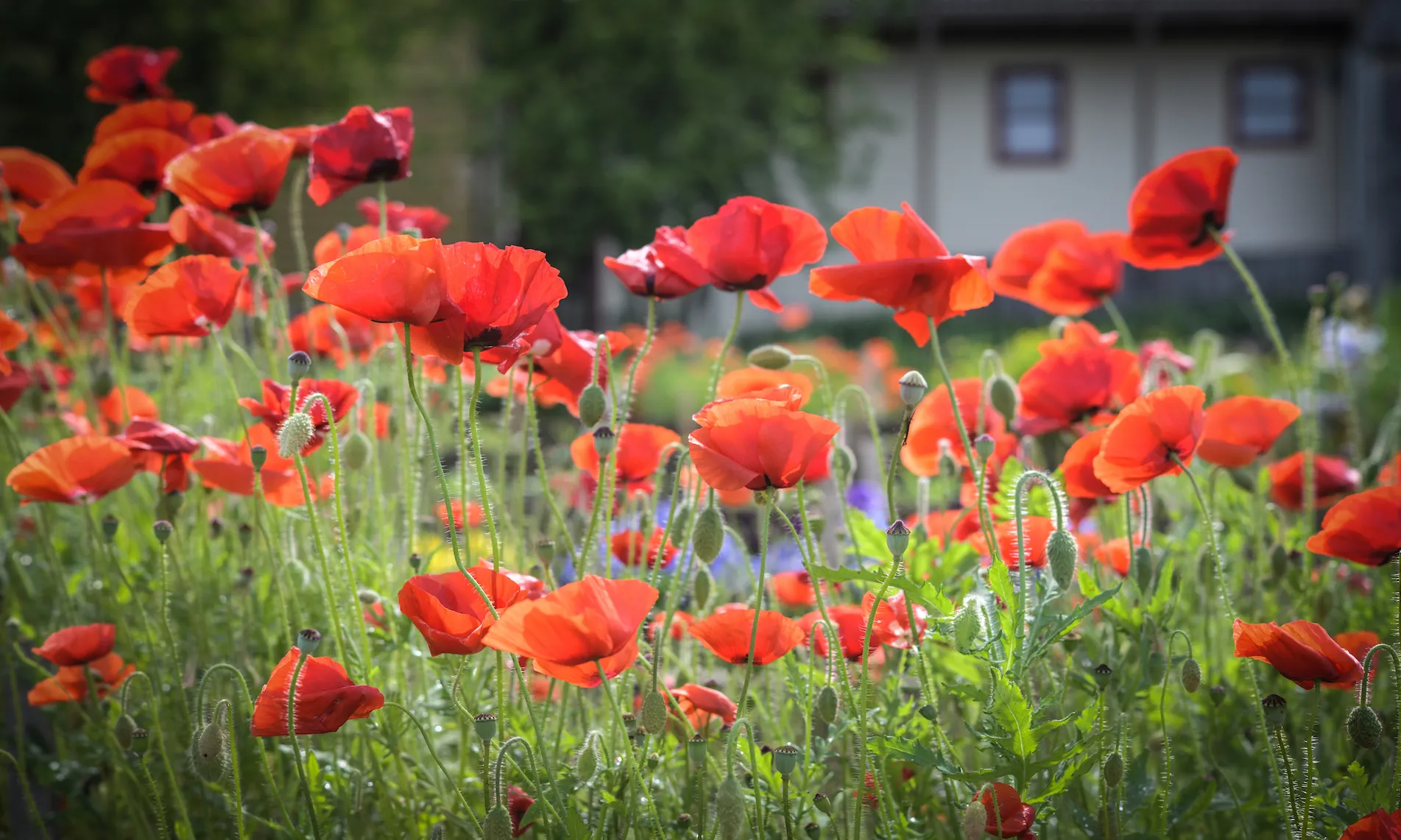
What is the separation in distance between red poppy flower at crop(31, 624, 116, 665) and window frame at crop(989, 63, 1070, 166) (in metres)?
14.0

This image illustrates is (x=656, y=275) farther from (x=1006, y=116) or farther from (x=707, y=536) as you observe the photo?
(x=1006, y=116)

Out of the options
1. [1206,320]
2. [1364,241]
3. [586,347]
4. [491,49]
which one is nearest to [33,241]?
[586,347]

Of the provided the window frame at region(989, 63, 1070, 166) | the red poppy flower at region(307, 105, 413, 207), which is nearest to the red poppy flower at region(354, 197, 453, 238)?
the red poppy flower at region(307, 105, 413, 207)

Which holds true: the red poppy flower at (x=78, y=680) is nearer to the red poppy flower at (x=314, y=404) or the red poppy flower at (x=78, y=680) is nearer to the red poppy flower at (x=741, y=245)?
the red poppy flower at (x=314, y=404)

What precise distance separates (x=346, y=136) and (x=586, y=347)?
1.29 feet

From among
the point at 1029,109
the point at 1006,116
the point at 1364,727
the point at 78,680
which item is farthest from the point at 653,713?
the point at 1029,109

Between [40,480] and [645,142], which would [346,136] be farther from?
[645,142]

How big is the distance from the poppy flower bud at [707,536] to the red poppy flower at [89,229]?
2.86ft

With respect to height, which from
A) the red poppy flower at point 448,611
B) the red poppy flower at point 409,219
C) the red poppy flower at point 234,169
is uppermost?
the red poppy flower at point 234,169

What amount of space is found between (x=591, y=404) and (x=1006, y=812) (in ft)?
1.83

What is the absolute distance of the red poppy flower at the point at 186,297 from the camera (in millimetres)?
1433

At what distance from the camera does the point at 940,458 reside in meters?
1.64

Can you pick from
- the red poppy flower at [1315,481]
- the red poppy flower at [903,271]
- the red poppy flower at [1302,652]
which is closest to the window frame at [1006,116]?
the red poppy flower at [1315,481]

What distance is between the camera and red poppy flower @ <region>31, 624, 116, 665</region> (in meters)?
1.41
